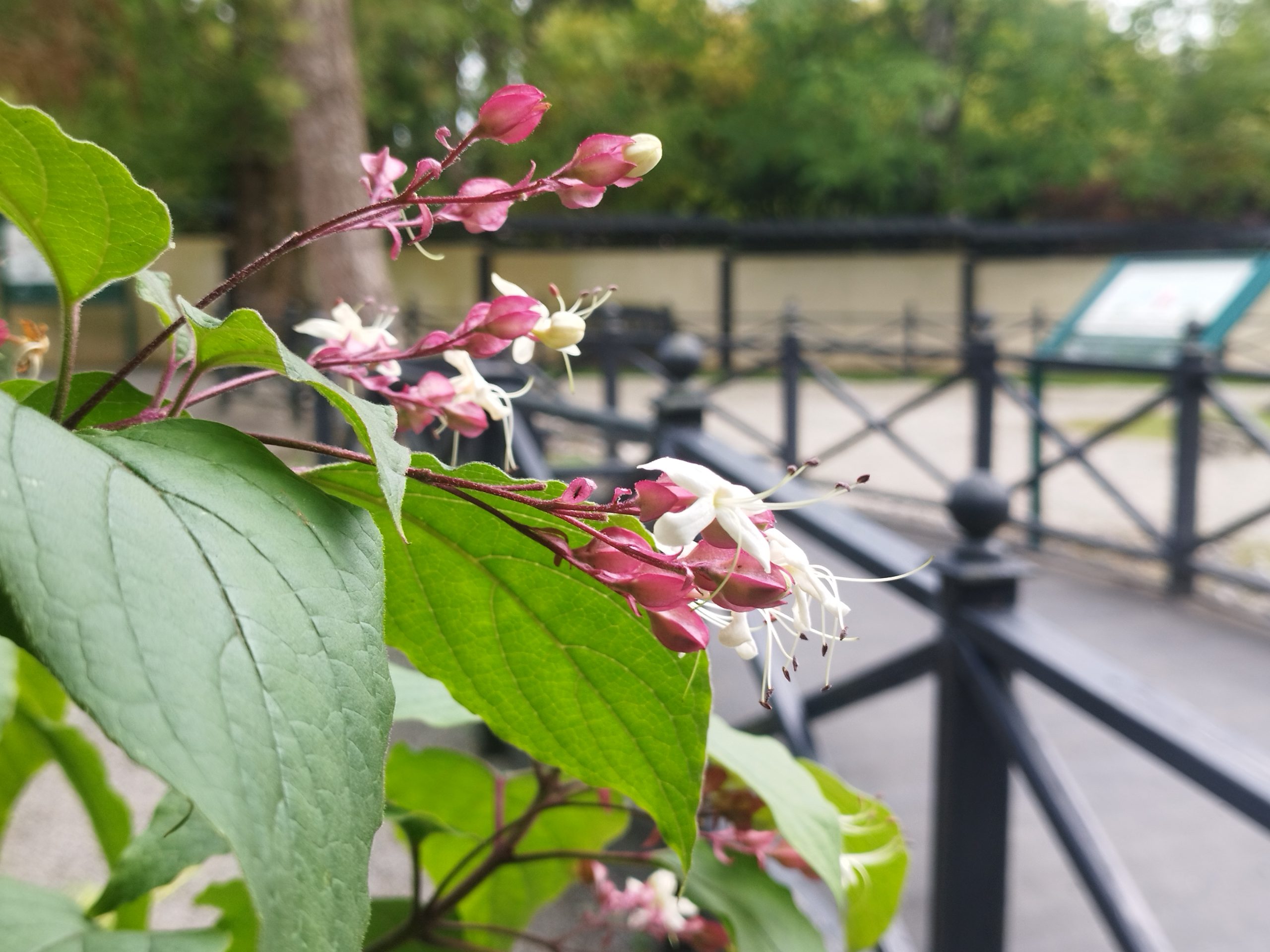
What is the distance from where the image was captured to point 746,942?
0.69 meters

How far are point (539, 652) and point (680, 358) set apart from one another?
2687mm

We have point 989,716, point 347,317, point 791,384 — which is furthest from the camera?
point 791,384

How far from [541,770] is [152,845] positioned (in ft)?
0.89

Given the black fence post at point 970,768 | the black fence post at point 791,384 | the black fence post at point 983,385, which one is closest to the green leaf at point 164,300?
the black fence post at point 970,768

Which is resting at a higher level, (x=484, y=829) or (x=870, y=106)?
(x=870, y=106)

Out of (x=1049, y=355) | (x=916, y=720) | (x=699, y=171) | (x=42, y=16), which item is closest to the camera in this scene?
(x=916, y=720)

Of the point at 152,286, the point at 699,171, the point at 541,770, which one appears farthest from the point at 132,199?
the point at 699,171

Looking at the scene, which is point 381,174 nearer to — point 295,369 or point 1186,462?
point 295,369

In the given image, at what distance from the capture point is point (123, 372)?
0.48 meters

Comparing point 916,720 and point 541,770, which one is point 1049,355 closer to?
point 916,720

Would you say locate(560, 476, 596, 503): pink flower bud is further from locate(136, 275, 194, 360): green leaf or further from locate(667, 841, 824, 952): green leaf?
locate(667, 841, 824, 952): green leaf

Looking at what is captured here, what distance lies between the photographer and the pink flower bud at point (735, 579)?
41cm

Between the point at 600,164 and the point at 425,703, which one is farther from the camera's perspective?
the point at 425,703

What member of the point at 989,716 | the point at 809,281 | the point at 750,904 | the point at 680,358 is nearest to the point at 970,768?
the point at 989,716
